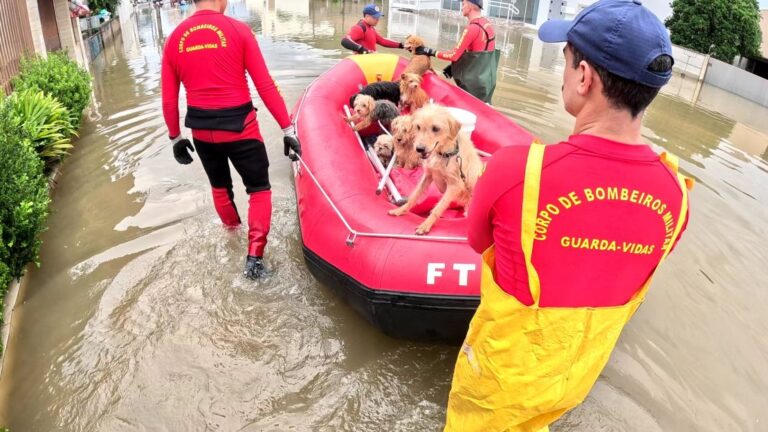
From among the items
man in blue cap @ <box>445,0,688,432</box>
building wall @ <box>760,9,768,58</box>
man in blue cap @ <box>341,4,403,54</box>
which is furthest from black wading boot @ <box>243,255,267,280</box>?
building wall @ <box>760,9,768,58</box>

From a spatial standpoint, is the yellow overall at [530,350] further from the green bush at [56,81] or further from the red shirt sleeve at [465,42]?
the green bush at [56,81]

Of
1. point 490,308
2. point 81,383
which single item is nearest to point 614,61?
point 490,308

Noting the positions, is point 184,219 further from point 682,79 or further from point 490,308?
point 682,79

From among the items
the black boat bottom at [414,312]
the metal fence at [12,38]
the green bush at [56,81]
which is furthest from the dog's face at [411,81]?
the metal fence at [12,38]

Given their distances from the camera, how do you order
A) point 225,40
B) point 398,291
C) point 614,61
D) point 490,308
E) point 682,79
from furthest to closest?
point 682,79, point 225,40, point 398,291, point 490,308, point 614,61

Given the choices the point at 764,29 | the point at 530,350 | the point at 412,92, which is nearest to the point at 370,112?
the point at 412,92

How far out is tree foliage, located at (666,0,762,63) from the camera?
11898 mm

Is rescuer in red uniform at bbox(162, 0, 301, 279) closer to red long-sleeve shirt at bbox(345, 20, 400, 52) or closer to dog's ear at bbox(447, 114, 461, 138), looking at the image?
dog's ear at bbox(447, 114, 461, 138)

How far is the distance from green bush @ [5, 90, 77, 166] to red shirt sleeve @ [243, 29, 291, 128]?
2572 mm

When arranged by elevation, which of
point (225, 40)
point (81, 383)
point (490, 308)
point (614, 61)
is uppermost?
point (614, 61)

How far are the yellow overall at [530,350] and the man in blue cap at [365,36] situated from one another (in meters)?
5.78

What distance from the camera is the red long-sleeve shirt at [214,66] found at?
117 inches

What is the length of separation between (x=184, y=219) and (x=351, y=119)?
1795 mm

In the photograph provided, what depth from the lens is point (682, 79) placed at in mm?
11992
